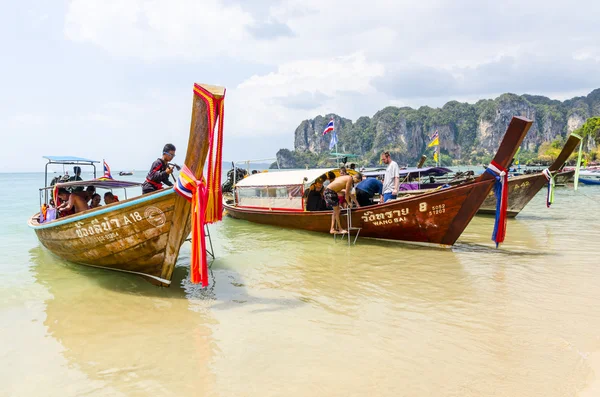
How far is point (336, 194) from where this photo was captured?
974 centimetres

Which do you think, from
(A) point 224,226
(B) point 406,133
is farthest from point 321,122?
(A) point 224,226

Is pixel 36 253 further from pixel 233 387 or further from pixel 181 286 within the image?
pixel 233 387

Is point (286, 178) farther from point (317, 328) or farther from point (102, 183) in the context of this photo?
point (317, 328)

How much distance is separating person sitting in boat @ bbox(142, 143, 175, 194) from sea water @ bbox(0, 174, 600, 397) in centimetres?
171

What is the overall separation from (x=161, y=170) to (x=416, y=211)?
214 inches

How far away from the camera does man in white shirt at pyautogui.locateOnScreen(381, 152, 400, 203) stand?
9.30 meters

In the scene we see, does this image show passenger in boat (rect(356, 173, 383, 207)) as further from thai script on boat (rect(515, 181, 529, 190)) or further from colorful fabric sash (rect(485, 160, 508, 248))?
thai script on boat (rect(515, 181, 529, 190))

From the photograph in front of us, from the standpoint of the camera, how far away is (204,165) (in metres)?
5.44

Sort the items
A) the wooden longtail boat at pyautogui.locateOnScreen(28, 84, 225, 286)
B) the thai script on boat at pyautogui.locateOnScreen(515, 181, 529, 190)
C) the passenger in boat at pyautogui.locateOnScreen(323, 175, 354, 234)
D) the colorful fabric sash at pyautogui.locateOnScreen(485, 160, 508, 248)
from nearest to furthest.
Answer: the wooden longtail boat at pyautogui.locateOnScreen(28, 84, 225, 286) < the colorful fabric sash at pyautogui.locateOnScreen(485, 160, 508, 248) < the passenger in boat at pyautogui.locateOnScreen(323, 175, 354, 234) < the thai script on boat at pyautogui.locateOnScreen(515, 181, 529, 190)

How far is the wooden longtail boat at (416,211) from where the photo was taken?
7.88 m

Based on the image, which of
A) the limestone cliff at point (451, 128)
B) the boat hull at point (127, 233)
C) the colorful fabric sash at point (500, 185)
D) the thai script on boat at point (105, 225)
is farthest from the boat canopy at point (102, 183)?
the limestone cliff at point (451, 128)

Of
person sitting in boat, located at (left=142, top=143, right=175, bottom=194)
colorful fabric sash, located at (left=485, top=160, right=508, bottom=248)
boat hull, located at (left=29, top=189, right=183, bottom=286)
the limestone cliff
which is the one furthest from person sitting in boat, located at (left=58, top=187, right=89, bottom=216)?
the limestone cliff

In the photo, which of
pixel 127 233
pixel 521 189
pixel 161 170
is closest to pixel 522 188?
pixel 521 189

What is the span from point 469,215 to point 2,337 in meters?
8.12
